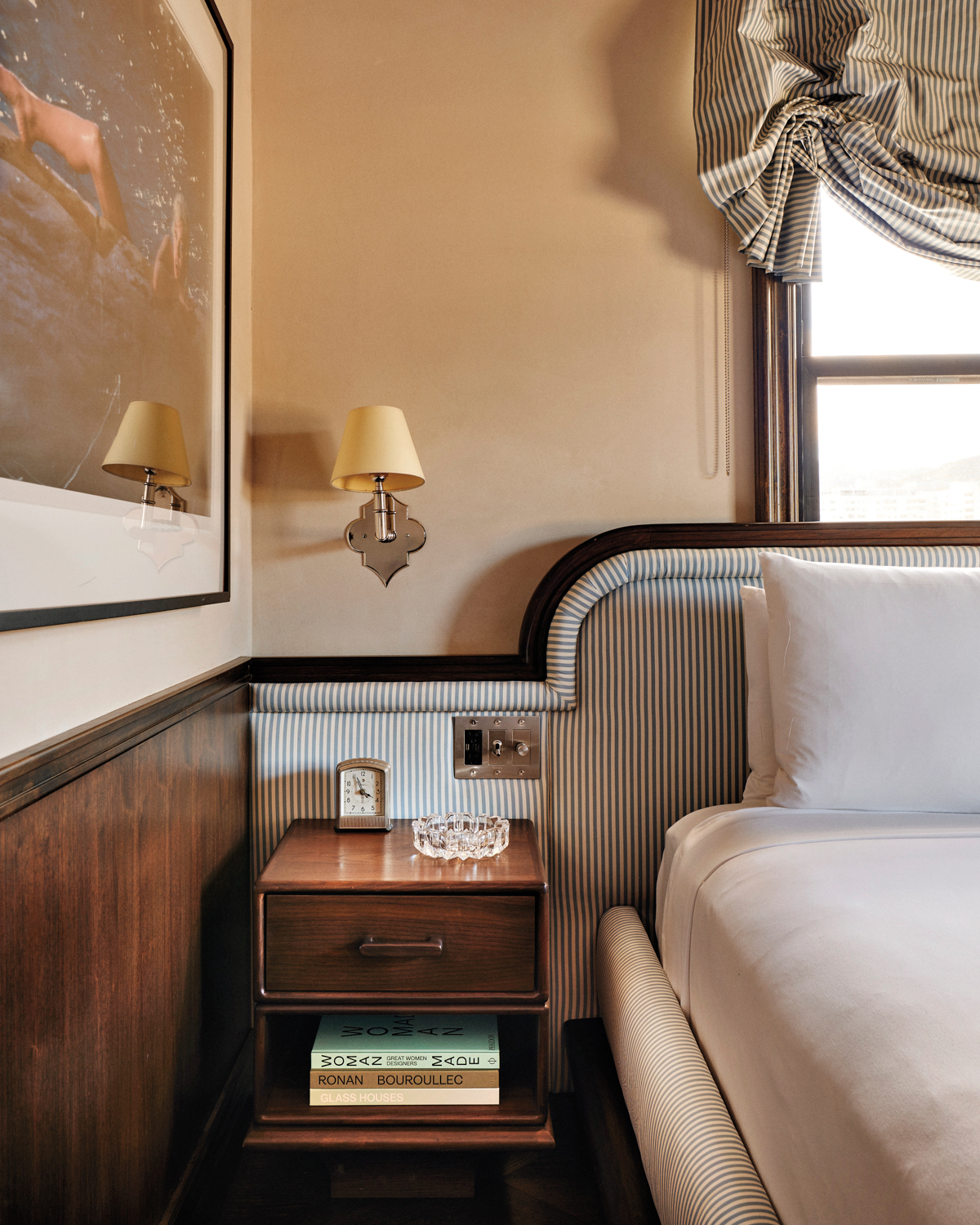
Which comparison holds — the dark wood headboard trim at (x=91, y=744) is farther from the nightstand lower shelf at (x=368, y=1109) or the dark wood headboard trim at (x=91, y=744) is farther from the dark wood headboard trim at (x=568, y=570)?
the nightstand lower shelf at (x=368, y=1109)

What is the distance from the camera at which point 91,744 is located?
3.00 feet

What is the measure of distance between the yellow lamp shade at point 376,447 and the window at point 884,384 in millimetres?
992

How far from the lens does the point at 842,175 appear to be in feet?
5.70

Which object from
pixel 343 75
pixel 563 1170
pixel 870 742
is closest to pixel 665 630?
pixel 870 742

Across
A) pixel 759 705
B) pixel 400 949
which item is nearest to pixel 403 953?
pixel 400 949

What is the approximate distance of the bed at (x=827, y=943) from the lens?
712mm

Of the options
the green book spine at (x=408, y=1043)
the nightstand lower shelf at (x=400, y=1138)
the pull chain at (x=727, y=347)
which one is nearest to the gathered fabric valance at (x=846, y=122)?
the pull chain at (x=727, y=347)

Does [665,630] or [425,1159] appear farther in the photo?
[665,630]

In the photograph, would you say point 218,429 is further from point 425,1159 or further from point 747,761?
point 425,1159

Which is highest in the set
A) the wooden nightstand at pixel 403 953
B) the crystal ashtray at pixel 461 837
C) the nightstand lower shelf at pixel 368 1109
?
the crystal ashtray at pixel 461 837

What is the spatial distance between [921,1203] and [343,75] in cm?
224

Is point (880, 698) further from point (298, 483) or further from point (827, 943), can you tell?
point (298, 483)

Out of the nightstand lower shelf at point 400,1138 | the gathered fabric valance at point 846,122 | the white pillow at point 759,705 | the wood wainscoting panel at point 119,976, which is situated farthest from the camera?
the gathered fabric valance at point 846,122

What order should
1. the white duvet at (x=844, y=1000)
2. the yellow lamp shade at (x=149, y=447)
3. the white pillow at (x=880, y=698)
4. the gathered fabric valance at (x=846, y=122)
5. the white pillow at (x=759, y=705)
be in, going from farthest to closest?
the gathered fabric valance at (x=846, y=122) < the white pillow at (x=759, y=705) < the white pillow at (x=880, y=698) < the yellow lamp shade at (x=149, y=447) < the white duvet at (x=844, y=1000)
